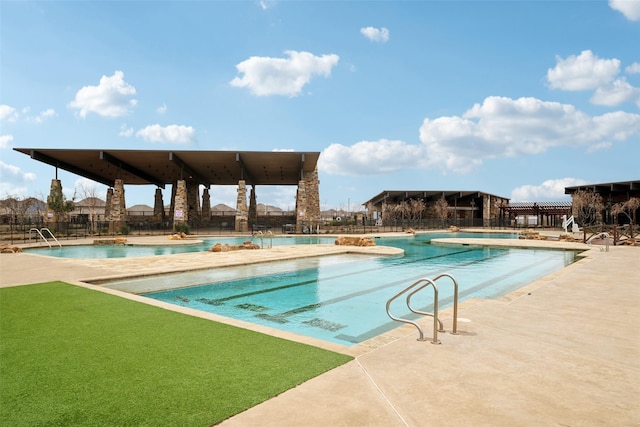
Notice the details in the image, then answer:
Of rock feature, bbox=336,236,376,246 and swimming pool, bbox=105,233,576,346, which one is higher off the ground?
rock feature, bbox=336,236,376,246

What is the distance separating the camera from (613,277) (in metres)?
8.82

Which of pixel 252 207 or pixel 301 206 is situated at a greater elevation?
pixel 252 207

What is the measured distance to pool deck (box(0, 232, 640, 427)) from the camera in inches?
100.0

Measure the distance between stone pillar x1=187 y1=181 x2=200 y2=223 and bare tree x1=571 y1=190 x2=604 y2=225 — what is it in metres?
40.3

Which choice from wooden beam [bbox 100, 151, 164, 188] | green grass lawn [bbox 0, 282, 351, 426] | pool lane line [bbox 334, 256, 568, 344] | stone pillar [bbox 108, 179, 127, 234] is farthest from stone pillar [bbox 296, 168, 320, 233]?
green grass lawn [bbox 0, 282, 351, 426]

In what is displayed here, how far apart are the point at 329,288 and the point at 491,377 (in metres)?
6.41

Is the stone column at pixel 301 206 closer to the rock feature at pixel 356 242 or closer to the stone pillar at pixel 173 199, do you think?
the rock feature at pixel 356 242

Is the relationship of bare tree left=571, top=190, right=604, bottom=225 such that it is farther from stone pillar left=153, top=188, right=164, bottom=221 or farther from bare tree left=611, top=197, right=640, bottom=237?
stone pillar left=153, top=188, right=164, bottom=221

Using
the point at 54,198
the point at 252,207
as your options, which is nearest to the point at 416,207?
the point at 252,207

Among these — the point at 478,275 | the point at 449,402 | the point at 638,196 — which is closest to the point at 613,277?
the point at 478,275

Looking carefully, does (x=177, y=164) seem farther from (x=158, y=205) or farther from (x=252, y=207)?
(x=158, y=205)

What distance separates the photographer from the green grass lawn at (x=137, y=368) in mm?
2621

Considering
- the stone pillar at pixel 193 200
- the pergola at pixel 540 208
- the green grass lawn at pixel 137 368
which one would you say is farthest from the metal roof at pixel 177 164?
the pergola at pixel 540 208

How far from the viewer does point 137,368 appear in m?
3.37
